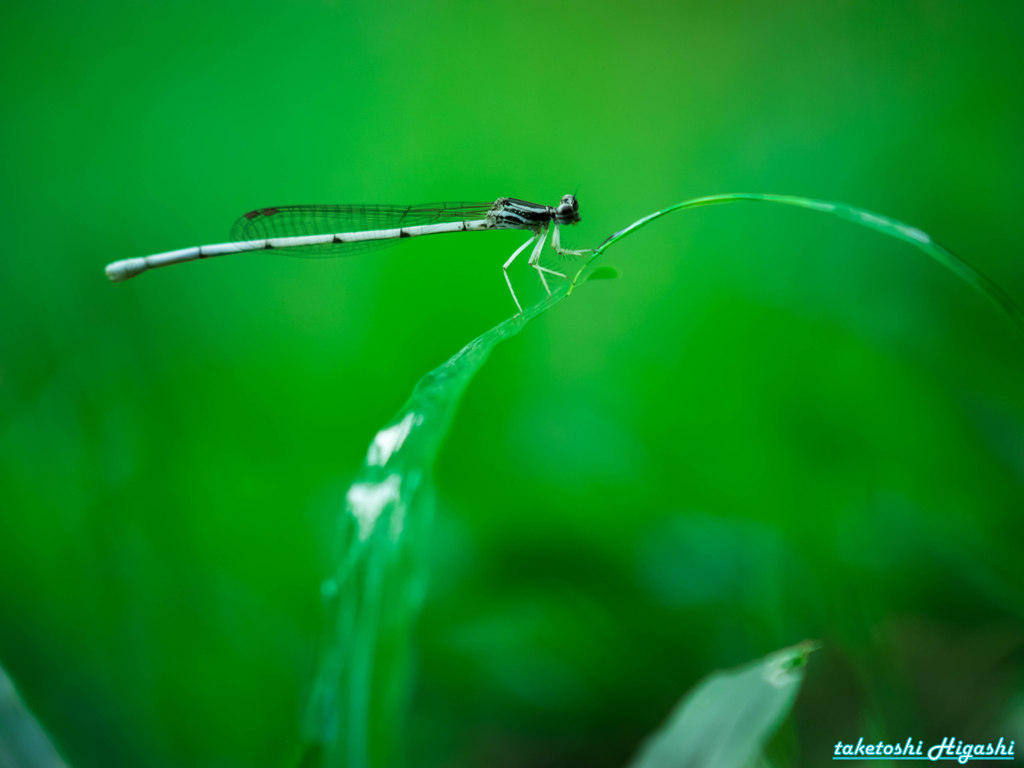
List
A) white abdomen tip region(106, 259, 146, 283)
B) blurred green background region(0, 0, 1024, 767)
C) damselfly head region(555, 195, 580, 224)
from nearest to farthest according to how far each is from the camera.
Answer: blurred green background region(0, 0, 1024, 767), white abdomen tip region(106, 259, 146, 283), damselfly head region(555, 195, 580, 224)

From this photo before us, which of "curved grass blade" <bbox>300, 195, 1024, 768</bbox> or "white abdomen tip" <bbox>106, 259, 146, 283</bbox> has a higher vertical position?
"white abdomen tip" <bbox>106, 259, 146, 283</bbox>

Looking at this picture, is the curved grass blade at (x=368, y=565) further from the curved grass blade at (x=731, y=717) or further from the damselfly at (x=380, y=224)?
the damselfly at (x=380, y=224)

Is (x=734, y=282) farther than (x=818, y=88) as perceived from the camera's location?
No

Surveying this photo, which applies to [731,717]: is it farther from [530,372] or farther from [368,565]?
[530,372]

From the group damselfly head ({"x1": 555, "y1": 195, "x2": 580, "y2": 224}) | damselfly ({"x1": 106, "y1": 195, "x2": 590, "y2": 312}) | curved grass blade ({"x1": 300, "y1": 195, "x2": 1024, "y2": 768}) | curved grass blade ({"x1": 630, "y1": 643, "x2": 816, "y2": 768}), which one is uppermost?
damselfly ({"x1": 106, "y1": 195, "x2": 590, "y2": 312})

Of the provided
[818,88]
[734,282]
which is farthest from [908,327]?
[818,88]

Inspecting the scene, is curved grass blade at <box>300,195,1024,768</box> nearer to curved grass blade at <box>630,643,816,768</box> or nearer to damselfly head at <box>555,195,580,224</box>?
curved grass blade at <box>630,643,816,768</box>

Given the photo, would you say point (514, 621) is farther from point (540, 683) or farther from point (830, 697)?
point (830, 697)

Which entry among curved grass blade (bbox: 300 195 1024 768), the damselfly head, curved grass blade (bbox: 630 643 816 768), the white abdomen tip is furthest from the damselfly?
curved grass blade (bbox: 630 643 816 768)

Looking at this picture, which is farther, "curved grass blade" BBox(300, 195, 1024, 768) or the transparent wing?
the transparent wing
